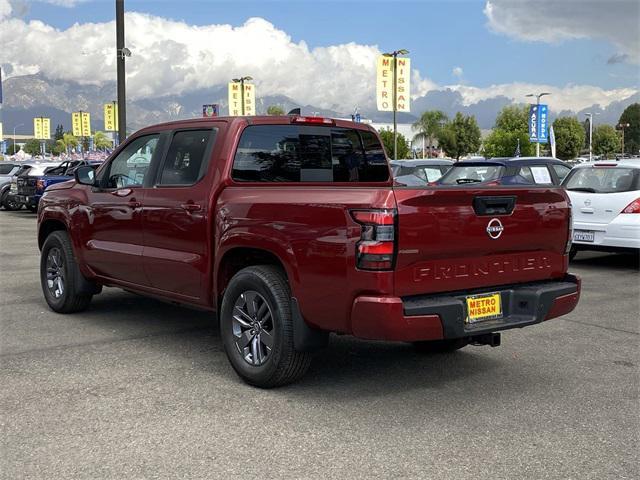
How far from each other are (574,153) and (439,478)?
120m

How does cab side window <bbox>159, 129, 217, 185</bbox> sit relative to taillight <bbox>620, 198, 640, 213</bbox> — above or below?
above

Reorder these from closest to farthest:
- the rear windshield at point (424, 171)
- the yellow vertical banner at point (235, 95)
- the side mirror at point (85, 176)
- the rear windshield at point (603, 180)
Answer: the side mirror at point (85, 176) → the rear windshield at point (603, 180) → the rear windshield at point (424, 171) → the yellow vertical banner at point (235, 95)

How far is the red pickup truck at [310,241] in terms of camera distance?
4.23 m

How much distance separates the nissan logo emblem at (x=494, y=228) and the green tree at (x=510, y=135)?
89738 mm

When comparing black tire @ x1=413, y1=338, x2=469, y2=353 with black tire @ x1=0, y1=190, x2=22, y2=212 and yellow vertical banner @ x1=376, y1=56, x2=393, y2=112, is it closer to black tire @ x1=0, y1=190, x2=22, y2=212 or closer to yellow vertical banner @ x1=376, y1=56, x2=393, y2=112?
A: black tire @ x1=0, y1=190, x2=22, y2=212

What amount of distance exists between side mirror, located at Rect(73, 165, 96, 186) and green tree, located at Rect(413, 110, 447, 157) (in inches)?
4366

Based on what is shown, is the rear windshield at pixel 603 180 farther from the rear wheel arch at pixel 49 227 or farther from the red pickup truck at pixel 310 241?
the rear wheel arch at pixel 49 227

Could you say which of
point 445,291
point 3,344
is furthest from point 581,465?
point 3,344

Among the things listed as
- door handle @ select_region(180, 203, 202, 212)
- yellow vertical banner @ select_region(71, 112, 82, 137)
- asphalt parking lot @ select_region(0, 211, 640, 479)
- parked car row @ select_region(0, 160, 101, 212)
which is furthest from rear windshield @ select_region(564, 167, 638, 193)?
yellow vertical banner @ select_region(71, 112, 82, 137)

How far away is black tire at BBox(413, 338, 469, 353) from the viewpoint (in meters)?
5.76

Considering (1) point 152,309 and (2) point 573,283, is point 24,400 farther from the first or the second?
(2) point 573,283

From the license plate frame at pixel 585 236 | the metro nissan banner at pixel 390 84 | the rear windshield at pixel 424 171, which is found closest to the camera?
the license plate frame at pixel 585 236

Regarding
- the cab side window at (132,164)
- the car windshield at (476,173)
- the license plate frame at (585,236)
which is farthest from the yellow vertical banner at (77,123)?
the cab side window at (132,164)

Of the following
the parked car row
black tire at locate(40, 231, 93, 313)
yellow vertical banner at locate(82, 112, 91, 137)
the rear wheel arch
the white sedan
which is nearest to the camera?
black tire at locate(40, 231, 93, 313)
